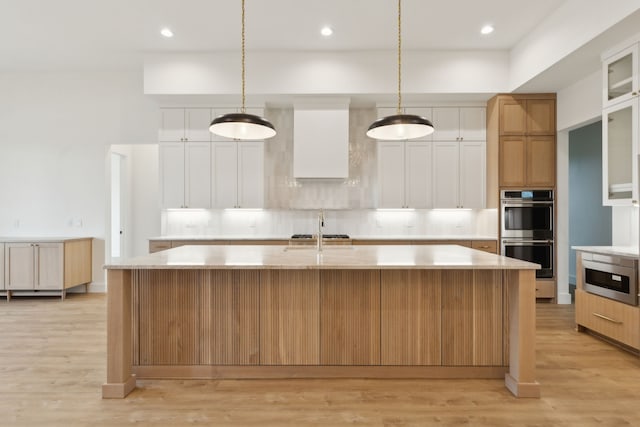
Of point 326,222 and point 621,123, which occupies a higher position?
point 621,123

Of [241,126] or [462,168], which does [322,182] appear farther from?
[241,126]

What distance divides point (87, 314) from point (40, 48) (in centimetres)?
354

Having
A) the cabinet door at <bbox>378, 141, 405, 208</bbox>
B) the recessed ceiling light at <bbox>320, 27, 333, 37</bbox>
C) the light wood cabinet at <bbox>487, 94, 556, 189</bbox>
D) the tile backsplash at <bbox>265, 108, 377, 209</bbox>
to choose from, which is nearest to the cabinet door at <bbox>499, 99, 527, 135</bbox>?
the light wood cabinet at <bbox>487, 94, 556, 189</bbox>

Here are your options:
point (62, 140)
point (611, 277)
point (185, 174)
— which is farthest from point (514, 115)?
point (62, 140)

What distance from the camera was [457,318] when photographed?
2.64 m

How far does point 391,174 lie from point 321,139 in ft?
3.69

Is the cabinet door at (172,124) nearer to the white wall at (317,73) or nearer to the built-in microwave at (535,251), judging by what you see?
the white wall at (317,73)

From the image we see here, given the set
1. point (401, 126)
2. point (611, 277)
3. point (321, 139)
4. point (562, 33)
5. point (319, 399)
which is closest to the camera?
point (319, 399)

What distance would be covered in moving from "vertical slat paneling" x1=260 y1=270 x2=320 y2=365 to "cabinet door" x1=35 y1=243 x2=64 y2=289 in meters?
3.99

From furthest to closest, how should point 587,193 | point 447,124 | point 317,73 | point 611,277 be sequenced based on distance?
1. point 587,193
2. point 447,124
3. point 317,73
4. point 611,277

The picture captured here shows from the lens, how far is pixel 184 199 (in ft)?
17.4

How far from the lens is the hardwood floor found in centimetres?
215

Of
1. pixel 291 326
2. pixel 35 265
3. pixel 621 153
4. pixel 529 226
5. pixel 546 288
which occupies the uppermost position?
pixel 621 153

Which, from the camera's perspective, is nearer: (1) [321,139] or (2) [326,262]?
(2) [326,262]
